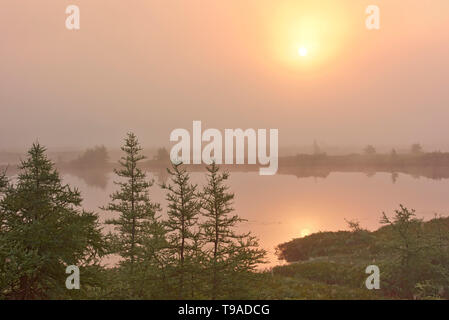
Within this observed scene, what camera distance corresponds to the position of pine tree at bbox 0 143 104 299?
942cm

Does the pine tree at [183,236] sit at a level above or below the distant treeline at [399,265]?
above

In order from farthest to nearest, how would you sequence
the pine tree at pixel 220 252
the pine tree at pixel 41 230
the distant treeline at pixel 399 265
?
the distant treeline at pixel 399 265 < the pine tree at pixel 220 252 < the pine tree at pixel 41 230

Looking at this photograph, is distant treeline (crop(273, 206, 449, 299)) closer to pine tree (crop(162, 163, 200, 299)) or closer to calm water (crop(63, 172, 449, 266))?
calm water (crop(63, 172, 449, 266))

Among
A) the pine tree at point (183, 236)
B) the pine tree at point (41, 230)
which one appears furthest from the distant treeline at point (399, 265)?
the pine tree at point (41, 230)

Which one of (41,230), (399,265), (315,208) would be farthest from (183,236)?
(315,208)

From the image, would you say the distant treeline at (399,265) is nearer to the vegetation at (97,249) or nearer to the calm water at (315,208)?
the vegetation at (97,249)

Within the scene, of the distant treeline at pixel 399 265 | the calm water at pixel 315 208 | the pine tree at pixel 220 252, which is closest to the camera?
the pine tree at pixel 220 252

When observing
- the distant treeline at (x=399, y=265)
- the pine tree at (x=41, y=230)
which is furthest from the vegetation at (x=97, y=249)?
the distant treeline at (x=399, y=265)

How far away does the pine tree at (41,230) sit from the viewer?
942 centimetres

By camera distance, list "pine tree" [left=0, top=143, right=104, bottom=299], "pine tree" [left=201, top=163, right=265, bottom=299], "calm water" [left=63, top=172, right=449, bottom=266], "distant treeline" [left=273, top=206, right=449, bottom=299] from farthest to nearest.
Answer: "calm water" [left=63, top=172, right=449, bottom=266]
"distant treeline" [left=273, top=206, right=449, bottom=299]
"pine tree" [left=201, top=163, right=265, bottom=299]
"pine tree" [left=0, top=143, right=104, bottom=299]

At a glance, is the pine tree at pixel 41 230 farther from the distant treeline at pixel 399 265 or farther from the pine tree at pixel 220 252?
the distant treeline at pixel 399 265

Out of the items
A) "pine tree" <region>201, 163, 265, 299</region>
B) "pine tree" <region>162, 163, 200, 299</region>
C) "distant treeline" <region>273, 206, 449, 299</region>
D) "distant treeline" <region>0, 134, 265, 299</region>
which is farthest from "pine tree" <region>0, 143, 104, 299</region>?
"distant treeline" <region>273, 206, 449, 299</region>

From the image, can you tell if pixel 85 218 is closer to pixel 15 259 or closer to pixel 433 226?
pixel 15 259

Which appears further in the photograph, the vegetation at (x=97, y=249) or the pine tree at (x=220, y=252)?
the pine tree at (x=220, y=252)
